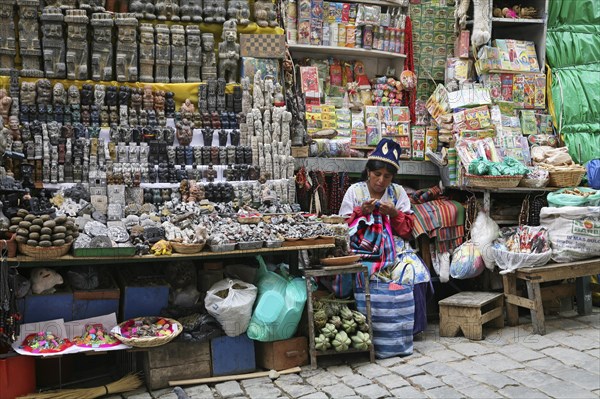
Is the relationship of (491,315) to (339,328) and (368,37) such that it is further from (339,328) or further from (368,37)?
(368,37)

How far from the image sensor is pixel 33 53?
6160 millimetres

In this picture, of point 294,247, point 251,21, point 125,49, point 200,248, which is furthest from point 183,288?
point 251,21

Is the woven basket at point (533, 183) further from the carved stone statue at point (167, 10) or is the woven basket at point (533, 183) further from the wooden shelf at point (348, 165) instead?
the carved stone statue at point (167, 10)

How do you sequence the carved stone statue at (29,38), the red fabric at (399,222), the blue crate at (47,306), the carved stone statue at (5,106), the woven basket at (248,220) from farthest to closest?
the red fabric at (399,222), the carved stone statue at (29,38), the carved stone statue at (5,106), the woven basket at (248,220), the blue crate at (47,306)

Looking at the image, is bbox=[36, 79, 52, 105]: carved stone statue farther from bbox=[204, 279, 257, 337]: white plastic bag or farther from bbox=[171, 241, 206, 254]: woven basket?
bbox=[204, 279, 257, 337]: white plastic bag

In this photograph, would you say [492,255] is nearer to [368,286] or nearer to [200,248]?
[368,286]

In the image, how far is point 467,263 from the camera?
21.8ft

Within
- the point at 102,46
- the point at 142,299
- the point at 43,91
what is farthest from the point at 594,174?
the point at 43,91

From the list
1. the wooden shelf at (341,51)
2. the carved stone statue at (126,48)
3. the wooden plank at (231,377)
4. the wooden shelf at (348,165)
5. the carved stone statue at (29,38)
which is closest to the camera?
the wooden plank at (231,377)

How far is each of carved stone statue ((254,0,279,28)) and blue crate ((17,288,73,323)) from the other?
3268 mm

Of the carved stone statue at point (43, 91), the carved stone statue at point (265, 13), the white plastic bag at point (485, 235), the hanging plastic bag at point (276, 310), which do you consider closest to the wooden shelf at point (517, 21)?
the white plastic bag at point (485, 235)

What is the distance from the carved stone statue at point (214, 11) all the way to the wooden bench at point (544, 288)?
3.64 m

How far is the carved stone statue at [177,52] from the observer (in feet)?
21.6

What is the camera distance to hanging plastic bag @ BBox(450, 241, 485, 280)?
665 cm
